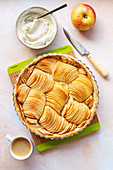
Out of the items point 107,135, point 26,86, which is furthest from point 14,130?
point 107,135

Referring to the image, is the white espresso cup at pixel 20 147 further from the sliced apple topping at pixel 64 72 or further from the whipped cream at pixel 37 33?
the whipped cream at pixel 37 33

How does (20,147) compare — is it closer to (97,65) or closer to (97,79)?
(97,79)

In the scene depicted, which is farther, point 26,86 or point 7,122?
point 7,122

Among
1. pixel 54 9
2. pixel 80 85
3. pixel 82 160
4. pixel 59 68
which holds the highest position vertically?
pixel 54 9

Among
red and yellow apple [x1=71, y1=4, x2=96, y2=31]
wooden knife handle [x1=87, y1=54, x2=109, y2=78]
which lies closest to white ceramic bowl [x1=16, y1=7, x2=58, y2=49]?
red and yellow apple [x1=71, y1=4, x2=96, y2=31]

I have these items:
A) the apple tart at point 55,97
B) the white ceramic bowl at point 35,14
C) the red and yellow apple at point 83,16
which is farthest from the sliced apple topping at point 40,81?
the red and yellow apple at point 83,16

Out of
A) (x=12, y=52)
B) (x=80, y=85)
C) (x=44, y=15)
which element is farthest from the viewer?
(x=12, y=52)

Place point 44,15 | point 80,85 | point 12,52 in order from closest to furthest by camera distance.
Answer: point 80,85 < point 44,15 < point 12,52

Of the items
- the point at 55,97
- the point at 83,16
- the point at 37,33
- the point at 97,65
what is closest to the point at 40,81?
the point at 55,97

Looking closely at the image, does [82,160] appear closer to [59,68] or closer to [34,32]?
[59,68]
